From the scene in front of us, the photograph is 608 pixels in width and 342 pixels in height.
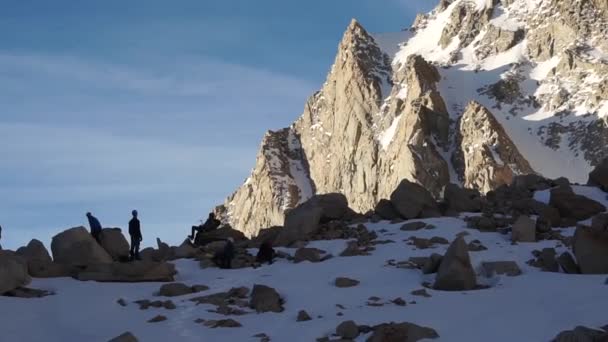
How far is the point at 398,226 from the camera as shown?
27781 millimetres

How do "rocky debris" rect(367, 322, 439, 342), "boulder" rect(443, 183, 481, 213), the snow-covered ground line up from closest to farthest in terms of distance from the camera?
"rocky debris" rect(367, 322, 439, 342) < the snow-covered ground < "boulder" rect(443, 183, 481, 213)

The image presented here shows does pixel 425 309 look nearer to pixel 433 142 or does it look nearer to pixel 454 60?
pixel 433 142

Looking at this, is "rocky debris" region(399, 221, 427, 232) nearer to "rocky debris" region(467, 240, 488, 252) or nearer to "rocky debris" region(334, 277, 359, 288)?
"rocky debris" region(467, 240, 488, 252)

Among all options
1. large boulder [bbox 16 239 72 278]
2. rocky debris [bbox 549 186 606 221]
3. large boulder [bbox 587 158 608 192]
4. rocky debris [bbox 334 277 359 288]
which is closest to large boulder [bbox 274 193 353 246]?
rocky debris [bbox 334 277 359 288]

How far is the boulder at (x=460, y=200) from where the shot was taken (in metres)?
31.2

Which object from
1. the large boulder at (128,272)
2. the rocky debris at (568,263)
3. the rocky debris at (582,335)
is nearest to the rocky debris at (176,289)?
the large boulder at (128,272)

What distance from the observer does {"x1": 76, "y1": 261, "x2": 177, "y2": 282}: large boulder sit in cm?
2114

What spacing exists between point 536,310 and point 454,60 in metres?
165

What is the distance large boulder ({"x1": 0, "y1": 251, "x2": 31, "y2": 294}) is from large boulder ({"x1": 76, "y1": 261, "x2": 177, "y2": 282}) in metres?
1.69

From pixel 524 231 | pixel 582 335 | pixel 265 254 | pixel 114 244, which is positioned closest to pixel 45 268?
pixel 114 244

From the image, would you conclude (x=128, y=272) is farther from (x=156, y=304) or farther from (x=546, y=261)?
(x=546, y=261)

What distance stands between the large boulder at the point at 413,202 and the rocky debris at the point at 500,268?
32.7 feet

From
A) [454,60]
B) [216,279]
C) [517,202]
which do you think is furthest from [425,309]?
[454,60]

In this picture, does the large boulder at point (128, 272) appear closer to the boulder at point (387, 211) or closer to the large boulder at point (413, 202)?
the boulder at point (387, 211)
